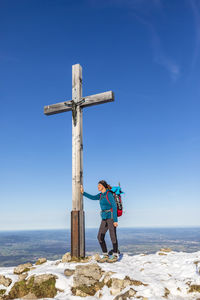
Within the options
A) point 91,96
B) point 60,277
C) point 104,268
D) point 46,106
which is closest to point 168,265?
point 104,268

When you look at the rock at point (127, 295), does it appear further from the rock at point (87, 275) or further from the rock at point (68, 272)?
the rock at point (68, 272)

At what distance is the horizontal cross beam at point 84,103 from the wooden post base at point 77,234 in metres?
4.03

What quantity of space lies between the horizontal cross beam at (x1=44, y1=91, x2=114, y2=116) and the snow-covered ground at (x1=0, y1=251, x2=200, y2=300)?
5541mm

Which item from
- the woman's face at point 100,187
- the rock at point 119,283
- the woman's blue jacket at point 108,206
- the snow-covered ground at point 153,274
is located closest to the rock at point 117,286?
the rock at point 119,283

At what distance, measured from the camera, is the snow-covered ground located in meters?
5.50

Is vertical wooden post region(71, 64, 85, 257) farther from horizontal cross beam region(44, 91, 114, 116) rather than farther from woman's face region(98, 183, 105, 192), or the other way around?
woman's face region(98, 183, 105, 192)

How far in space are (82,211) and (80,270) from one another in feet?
8.06

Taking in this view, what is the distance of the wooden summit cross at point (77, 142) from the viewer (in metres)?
8.48

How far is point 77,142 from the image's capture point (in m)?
9.20

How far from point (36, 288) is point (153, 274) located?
3.10m

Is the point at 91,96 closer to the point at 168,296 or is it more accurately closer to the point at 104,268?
the point at 104,268

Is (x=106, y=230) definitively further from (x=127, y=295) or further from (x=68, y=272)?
(x=127, y=295)

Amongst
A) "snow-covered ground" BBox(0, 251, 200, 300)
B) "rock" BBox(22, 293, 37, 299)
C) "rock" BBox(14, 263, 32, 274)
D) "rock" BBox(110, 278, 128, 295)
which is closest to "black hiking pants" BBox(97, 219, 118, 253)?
"snow-covered ground" BBox(0, 251, 200, 300)

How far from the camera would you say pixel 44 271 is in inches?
264
